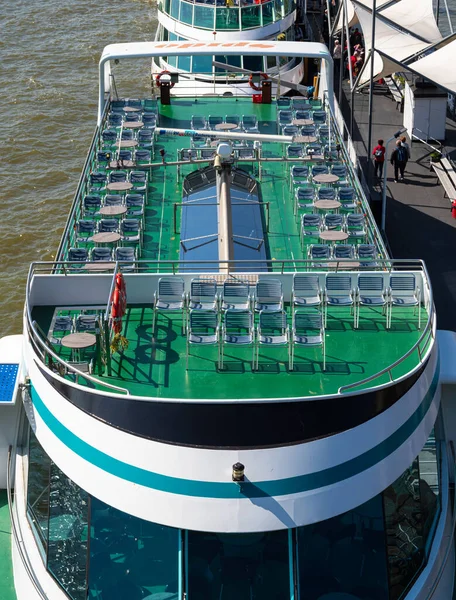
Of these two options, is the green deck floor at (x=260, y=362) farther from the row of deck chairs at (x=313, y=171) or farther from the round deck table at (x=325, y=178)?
the row of deck chairs at (x=313, y=171)

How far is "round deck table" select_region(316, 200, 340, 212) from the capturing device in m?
20.2

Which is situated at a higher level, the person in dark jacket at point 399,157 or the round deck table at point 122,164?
the person in dark jacket at point 399,157

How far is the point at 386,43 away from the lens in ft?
109

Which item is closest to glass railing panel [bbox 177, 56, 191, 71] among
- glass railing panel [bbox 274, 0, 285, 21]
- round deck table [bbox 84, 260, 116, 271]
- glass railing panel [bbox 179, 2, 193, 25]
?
glass railing panel [bbox 179, 2, 193, 25]

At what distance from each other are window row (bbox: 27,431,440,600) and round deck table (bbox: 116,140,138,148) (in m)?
11.2

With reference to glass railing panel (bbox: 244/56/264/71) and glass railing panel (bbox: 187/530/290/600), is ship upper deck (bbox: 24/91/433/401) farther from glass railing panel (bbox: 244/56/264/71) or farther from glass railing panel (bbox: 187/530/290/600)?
glass railing panel (bbox: 244/56/264/71)

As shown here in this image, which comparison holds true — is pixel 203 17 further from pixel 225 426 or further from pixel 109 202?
pixel 225 426

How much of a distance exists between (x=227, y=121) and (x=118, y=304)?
11.6 m

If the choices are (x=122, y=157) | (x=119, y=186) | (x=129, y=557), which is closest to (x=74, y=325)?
(x=129, y=557)

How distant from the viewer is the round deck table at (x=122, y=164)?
22.3m

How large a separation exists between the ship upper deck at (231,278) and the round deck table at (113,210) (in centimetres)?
→ 4

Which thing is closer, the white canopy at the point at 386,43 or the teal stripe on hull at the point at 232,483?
the teal stripe on hull at the point at 232,483

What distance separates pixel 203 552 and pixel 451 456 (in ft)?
→ 16.7

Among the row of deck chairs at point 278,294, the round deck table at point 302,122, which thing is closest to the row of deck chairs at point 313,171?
the round deck table at point 302,122
